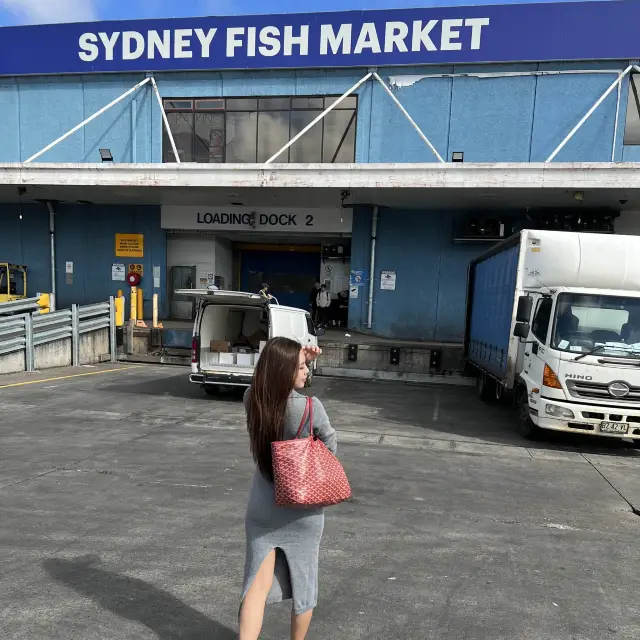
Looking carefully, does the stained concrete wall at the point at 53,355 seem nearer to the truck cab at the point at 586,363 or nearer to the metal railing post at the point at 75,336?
the metal railing post at the point at 75,336

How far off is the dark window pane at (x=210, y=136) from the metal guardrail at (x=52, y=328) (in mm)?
6941

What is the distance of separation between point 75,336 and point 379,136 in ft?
38.8

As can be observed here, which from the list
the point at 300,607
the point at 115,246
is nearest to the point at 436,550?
the point at 300,607

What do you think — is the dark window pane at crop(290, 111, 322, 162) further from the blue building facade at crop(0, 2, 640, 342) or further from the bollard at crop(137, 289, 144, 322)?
the bollard at crop(137, 289, 144, 322)

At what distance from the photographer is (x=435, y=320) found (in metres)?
18.5

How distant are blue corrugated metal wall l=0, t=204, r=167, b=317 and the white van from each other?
9.57 m

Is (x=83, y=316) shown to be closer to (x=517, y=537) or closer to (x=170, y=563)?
(x=170, y=563)

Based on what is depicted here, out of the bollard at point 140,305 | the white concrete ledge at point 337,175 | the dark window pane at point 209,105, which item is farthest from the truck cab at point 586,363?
the bollard at point 140,305

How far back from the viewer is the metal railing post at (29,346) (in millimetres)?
12680

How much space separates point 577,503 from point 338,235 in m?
14.8

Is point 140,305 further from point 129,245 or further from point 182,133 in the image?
point 182,133

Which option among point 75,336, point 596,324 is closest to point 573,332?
point 596,324

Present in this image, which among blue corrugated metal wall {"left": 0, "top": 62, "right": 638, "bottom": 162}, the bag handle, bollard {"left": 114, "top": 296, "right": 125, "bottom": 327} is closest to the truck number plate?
the bag handle

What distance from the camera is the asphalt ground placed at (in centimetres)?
303
